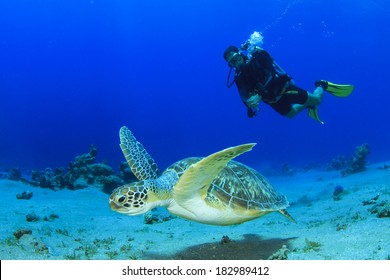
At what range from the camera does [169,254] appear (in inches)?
163

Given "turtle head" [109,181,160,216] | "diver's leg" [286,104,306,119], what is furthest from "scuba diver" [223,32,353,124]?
"turtle head" [109,181,160,216]

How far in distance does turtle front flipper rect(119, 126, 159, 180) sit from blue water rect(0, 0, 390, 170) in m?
58.0

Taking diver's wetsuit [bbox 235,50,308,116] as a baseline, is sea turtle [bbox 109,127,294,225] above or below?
below

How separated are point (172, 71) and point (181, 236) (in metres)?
125

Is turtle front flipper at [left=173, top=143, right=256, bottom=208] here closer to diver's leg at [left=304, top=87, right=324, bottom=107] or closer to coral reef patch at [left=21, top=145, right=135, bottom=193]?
diver's leg at [left=304, top=87, right=324, bottom=107]

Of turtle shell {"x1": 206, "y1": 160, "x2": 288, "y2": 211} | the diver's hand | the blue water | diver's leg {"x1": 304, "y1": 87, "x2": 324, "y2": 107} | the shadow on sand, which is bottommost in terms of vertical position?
the shadow on sand

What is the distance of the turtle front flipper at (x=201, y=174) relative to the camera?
293 cm

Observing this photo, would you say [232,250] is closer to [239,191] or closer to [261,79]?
[239,191]

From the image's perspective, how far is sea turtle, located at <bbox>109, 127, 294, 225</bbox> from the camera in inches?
130

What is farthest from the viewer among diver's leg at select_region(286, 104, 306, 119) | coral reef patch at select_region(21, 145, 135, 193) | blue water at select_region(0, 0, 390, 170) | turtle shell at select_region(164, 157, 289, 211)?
blue water at select_region(0, 0, 390, 170)

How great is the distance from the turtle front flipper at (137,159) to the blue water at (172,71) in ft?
190

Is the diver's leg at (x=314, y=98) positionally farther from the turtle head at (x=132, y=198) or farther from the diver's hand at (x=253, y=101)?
the turtle head at (x=132, y=198)

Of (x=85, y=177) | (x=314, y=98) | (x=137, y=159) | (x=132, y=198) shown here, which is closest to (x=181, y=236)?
(x=137, y=159)
